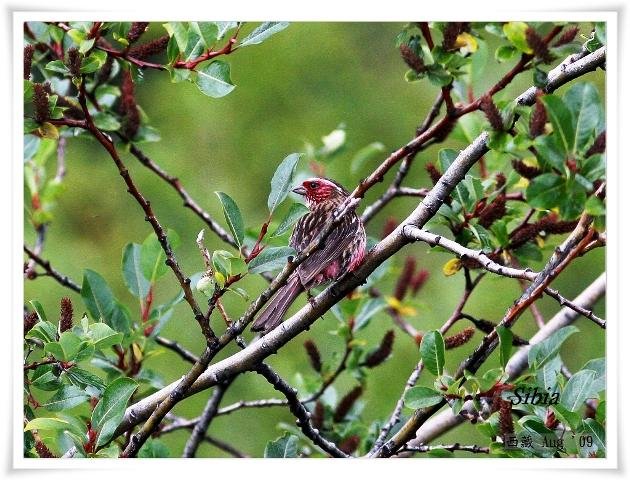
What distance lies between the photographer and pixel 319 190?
4793 mm

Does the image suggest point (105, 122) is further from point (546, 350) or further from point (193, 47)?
point (546, 350)

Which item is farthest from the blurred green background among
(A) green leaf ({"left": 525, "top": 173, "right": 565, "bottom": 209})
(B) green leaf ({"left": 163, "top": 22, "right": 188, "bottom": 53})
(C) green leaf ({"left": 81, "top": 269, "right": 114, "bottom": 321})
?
(A) green leaf ({"left": 525, "top": 173, "right": 565, "bottom": 209})

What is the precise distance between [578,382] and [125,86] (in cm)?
224

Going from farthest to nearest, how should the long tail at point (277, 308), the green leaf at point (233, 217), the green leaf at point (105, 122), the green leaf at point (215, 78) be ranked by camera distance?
1. the green leaf at point (105, 122)
2. the long tail at point (277, 308)
3. the green leaf at point (215, 78)
4. the green leaf at point (233, 217)

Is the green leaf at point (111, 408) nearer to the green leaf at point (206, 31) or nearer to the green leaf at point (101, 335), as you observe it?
the green leaf at point (101, 335)

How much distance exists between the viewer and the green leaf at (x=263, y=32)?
3.45 m

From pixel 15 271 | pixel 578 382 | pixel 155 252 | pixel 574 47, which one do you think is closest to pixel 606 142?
pixel 574 47

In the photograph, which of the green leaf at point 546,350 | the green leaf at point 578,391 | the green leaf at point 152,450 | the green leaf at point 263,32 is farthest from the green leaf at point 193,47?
the green leaf at point 578,391

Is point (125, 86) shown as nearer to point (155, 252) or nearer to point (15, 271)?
point (155, 252)

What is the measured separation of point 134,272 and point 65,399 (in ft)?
2.49

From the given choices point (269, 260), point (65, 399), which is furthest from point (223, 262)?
point (65, 399)

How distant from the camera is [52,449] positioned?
358cm

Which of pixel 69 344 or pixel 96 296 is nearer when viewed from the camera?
pixel 69 344

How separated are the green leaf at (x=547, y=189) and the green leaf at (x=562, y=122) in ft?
0.32
